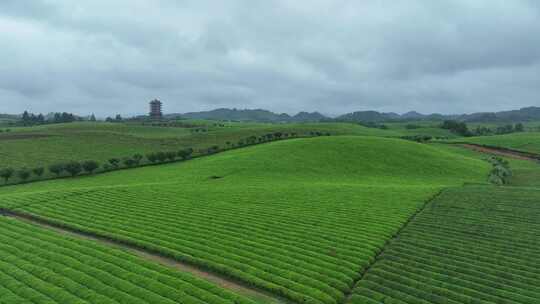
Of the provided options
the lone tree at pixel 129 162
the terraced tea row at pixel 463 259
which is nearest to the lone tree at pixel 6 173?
the lone tree at pixel 129 162

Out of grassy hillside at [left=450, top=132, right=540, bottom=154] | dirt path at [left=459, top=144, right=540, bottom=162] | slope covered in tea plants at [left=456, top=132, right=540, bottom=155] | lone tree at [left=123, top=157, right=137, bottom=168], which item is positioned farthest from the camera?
grassy hillside at [left=450, top=132, right=540, bottom=154]

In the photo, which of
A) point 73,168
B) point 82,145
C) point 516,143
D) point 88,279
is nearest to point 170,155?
point 73,168

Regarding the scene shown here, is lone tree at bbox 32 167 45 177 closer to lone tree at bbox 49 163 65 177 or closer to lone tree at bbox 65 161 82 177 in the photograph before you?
lone tree at bbox 49 163 65 177

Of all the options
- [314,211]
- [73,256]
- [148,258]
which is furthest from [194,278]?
[314,211]

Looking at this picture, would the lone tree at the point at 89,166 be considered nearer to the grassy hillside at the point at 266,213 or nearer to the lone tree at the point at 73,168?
the lone tree at the point at 73,168

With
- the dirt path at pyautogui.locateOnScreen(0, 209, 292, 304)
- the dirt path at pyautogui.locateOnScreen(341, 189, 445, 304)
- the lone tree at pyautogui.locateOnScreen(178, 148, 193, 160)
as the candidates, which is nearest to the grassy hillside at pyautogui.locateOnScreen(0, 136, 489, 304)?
the dirt path at pyautogui.locateOnScreen(341, 189, 445, 304)

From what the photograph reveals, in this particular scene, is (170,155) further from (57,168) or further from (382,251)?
(382,251)
